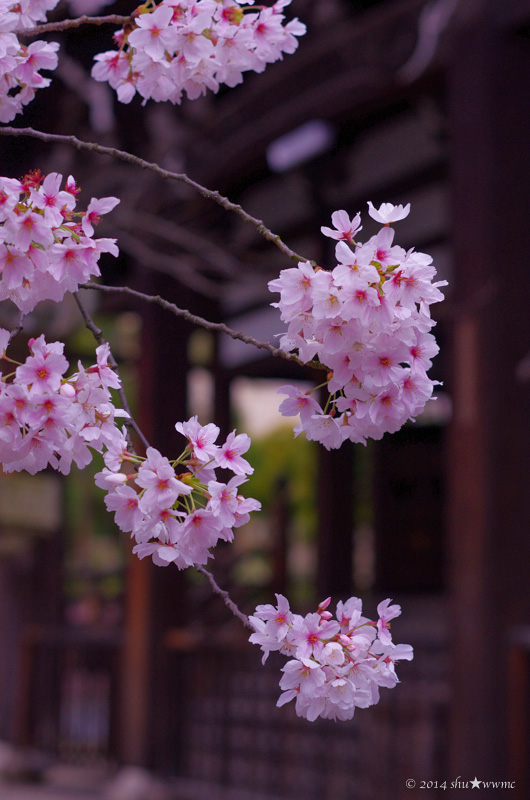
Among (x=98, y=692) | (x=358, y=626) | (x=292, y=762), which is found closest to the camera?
(x=358, y=626)

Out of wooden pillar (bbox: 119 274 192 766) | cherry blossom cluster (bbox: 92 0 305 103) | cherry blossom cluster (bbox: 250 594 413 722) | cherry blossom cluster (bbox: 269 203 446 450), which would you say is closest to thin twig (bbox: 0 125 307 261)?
cherry blossom cluster (bbox: 269 203 446 450)

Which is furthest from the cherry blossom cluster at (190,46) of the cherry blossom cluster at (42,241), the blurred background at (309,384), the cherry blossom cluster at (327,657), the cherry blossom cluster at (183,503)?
the blurred background at (309,384)

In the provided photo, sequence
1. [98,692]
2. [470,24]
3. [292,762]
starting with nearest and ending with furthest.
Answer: [470,24] → [292,762] → [98,692]

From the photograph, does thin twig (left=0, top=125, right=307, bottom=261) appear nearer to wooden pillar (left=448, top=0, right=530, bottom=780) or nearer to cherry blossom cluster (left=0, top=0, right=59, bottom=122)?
cherry blossom cluster (left=0, top=0, right=59, bottom=122)

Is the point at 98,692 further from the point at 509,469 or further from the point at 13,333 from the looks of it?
the point at 13,333

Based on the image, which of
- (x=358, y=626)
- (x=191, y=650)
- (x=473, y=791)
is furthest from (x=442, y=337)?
(x=358, y=626)

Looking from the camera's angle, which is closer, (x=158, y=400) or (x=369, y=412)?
(x=369, y=412)
